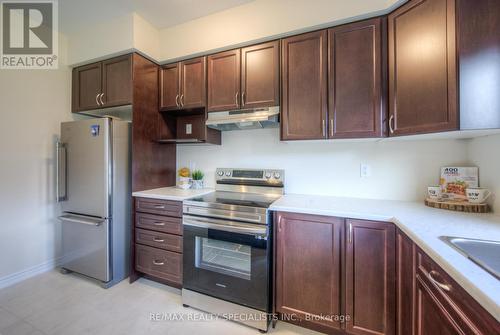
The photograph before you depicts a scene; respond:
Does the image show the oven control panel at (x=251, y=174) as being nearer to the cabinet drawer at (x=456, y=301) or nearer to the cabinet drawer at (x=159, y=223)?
the cabinet drawer at (x=159, y=223)

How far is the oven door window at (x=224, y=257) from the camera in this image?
1615mm

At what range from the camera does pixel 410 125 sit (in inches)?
55.0

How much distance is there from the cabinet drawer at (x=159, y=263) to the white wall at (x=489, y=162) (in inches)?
93.6

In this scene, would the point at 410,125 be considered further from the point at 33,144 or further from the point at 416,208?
the point at 33,144

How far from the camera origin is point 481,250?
33.2 inches

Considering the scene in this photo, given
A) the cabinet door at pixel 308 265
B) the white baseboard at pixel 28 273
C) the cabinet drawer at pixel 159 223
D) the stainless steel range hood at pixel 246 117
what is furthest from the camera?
the white baseboard at pixel 28 273

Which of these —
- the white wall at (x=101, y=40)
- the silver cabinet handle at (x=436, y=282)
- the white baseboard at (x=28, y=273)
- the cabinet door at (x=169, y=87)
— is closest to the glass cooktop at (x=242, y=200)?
the silver cabinet handle at (x=436, y=282)

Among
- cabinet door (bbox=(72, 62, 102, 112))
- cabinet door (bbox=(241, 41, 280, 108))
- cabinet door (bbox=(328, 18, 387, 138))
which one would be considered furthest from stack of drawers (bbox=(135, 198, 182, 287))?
cabinet door (bbox=(328, 18, 387, 138))

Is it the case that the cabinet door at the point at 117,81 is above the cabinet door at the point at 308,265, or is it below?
above

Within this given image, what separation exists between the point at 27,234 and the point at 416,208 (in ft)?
11.9

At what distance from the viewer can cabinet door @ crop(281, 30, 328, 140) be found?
1693 mm

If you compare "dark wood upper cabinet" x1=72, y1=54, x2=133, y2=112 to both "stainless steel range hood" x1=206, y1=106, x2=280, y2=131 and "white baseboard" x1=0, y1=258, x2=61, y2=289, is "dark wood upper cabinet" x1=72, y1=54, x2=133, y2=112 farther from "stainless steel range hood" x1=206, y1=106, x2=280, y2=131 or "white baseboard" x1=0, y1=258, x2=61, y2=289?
"white baseboard" x1=0, y1=258, x2=61, y2=289

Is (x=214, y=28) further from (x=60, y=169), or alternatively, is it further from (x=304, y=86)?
(x=60, y=169)

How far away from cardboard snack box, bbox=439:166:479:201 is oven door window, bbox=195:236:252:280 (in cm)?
154
